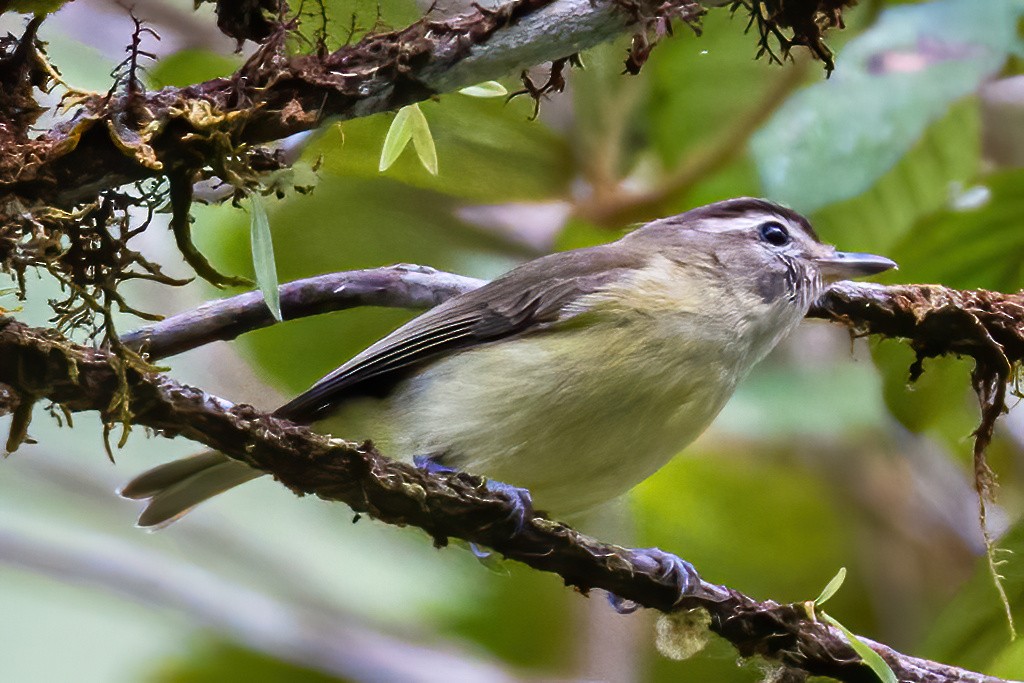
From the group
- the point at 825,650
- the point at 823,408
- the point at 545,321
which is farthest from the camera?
the point at 823,408

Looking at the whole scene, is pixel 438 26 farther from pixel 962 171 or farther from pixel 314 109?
pixel 962 171

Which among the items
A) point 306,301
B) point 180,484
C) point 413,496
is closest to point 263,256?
point 413,496

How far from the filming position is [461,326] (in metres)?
2.16

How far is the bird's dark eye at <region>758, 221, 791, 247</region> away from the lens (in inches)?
95.7

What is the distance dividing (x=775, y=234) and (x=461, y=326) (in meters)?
0.78

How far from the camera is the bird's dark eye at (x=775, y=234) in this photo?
2430 millimetres

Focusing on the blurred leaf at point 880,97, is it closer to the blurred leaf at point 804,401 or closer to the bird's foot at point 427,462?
the blurred leaf at point 804,401

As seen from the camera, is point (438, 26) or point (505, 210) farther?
point (505, 210)

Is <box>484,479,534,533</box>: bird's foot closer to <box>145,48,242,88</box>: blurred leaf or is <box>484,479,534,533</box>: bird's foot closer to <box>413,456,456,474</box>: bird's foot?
<box>413,456,456,474</box>: bird's foot

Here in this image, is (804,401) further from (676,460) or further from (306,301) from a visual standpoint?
(306,301)

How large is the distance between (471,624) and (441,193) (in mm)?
1235

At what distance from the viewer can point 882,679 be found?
4.95 feet

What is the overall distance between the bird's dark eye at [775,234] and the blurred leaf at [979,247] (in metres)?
0.34

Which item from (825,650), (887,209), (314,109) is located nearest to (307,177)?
(314,109)
